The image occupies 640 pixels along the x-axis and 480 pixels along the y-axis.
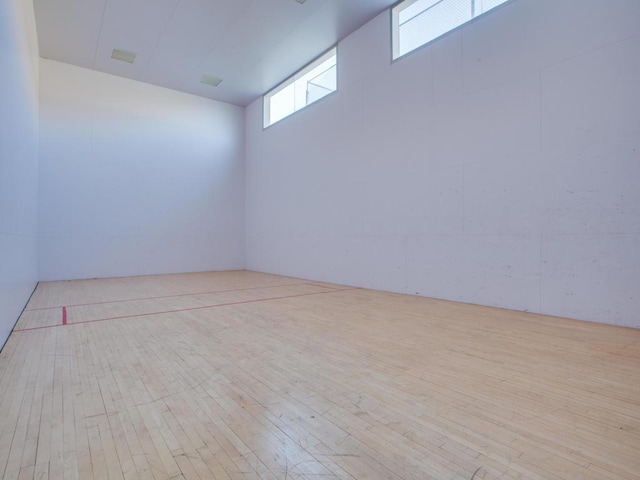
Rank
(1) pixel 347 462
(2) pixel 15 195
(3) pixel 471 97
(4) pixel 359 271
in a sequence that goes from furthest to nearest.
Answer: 1. (4) pixel 359 271
2. (3) pixel 471 97
3. (2) pixel 15 195
4. (1) pixel 347 462

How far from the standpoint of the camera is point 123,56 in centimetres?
568

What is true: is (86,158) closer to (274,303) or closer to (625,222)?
(274,303)

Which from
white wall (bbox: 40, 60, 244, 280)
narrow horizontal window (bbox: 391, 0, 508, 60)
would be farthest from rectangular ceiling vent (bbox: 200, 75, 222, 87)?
narrow horizontal window (bbox: 391, 0, 508, 60)

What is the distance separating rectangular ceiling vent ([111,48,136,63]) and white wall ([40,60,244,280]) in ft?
2.45

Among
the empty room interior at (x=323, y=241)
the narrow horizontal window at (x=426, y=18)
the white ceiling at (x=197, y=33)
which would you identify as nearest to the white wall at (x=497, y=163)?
the empty room interior at (x=323, y=241)

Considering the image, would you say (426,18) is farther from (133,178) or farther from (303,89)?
(133,178)

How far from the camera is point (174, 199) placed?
23.0 ft

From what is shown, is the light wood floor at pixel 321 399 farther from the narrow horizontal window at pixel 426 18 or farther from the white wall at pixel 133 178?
the white wall at pixel 133 178

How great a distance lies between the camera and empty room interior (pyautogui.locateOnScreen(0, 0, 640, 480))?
1277 mm

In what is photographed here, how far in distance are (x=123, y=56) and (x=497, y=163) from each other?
6.01 meters

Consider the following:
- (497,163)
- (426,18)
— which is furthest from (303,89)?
(497,163)

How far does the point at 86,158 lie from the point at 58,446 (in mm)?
6234

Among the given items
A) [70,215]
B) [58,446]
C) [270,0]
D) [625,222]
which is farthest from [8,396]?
[70,215]

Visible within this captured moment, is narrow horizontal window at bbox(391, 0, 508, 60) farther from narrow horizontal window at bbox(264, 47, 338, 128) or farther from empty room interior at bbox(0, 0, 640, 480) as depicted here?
narrow horizontal window at bbox(264, 47, 338, 128)
